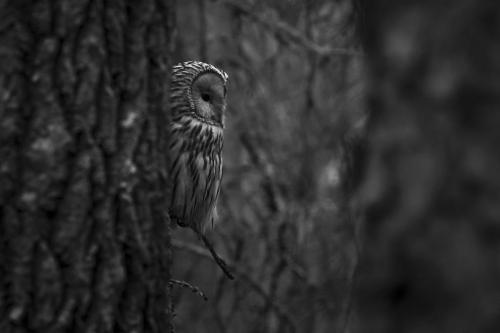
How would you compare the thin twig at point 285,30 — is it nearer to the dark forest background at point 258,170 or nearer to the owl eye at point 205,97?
the dark forest background at point 258,170

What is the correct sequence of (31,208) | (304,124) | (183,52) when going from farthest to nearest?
1. (304,124)
2. (183,52)
3. (31,208)

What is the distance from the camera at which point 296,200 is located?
630 centimetres

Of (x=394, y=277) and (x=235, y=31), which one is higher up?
(x=235, y=31)

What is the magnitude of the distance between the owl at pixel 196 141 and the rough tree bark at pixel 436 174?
2.75 meters

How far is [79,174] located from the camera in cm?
268

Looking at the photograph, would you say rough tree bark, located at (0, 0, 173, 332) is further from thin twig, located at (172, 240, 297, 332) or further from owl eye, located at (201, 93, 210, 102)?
thin twig, located at (172, 240, 297, 332)

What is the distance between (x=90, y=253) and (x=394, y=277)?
1526 millimetres

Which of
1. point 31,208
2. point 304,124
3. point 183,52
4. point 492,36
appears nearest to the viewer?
point 492,36

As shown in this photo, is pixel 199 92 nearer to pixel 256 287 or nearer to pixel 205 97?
pixel 205 97

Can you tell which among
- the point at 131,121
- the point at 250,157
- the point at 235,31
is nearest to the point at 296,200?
the point at 250,157

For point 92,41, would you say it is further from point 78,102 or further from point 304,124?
point 304,124

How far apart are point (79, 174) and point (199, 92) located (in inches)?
64.8

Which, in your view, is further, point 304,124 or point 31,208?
point 304,124

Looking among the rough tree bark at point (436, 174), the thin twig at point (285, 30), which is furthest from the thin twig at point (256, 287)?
the rough tree bark at point (436, 174)
